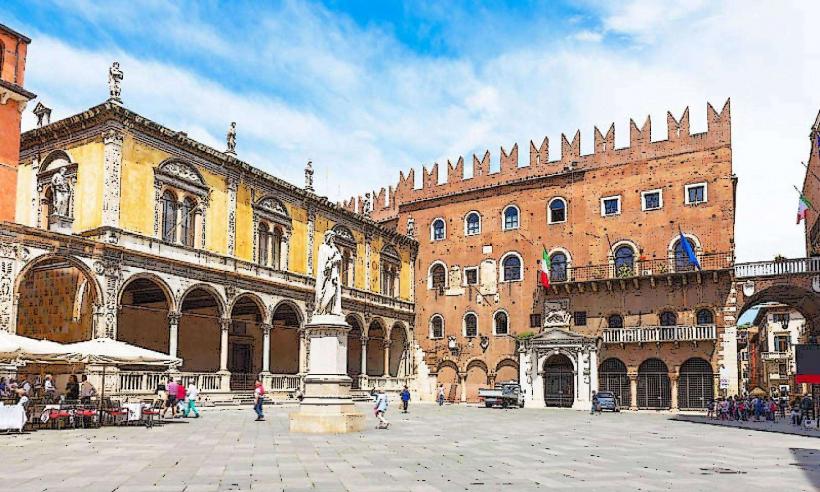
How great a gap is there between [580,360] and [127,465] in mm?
27642

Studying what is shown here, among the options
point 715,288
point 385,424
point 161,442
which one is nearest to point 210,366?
point 385,424

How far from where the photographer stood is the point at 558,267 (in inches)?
1495

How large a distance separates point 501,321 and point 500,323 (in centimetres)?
12

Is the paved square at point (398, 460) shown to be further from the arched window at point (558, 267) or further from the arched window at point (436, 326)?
the arched window at point (436, 326)

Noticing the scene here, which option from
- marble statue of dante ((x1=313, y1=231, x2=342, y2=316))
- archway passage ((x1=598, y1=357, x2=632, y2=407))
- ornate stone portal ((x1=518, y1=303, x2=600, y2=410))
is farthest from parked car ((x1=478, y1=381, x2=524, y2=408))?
marble statue of dante ((x1=313, y1=231, x2=342, y2=316))

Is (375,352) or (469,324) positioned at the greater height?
(469,324)

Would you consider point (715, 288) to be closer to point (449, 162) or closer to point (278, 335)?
point (449, 162)

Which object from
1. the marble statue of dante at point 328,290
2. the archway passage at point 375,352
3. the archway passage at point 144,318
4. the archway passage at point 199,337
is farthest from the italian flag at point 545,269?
the marble statue of dante at point 328,290

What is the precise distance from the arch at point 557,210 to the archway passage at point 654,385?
827cm

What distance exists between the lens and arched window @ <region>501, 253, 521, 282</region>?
128 ft

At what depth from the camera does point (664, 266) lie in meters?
35.0

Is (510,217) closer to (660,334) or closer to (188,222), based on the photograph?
(660,334)

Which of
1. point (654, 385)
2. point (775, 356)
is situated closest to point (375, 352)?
point (654, 385)

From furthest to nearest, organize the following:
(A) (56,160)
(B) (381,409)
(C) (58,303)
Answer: (A) (56,160) → (C) (58,303) → (B) (381,409)
